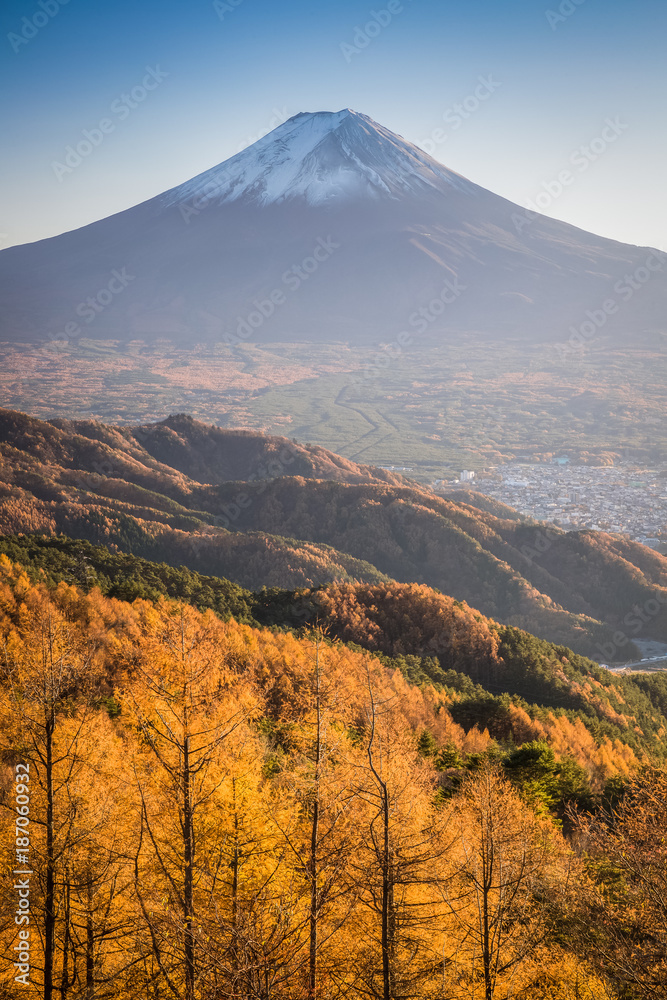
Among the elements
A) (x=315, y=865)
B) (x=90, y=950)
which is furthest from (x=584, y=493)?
(x=90, y=950)

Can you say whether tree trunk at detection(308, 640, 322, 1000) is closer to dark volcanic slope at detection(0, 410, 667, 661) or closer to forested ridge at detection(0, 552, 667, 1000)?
forested ridge at detection(0, 552, 667, 1000)

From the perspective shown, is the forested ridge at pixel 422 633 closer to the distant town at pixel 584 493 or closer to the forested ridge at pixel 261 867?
the forested ridge at pixel 261 867

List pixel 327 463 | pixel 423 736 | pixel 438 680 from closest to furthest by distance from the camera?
pixel 423 736 → pixel 438 680 → pixel 327 463

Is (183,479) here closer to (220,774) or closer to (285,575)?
(285,575)

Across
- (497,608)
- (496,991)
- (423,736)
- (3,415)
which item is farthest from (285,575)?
(496,991)

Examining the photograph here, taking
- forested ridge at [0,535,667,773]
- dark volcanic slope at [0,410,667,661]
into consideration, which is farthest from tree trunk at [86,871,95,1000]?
dark volcanic slope at [0,410,667,661]

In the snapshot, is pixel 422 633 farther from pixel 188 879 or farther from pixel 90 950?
pixel 188 879
